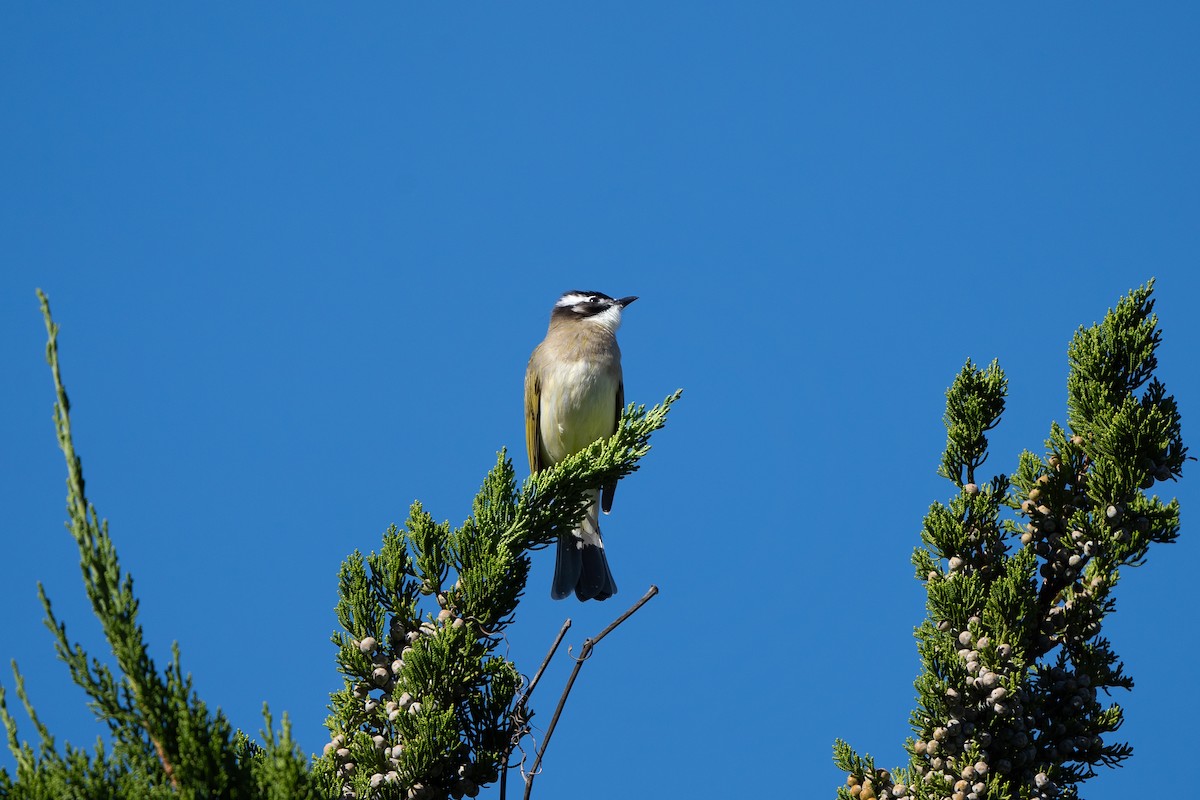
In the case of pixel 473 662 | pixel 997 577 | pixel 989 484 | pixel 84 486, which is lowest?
pixel 84 486

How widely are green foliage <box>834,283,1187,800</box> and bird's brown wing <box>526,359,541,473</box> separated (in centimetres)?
472

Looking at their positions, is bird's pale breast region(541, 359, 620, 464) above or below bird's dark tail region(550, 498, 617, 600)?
above

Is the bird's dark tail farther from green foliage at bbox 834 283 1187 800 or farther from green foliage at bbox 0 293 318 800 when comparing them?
green foliage at bbox 0 293 318 800

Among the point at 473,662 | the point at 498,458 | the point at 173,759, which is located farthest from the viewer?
the point at 498,458

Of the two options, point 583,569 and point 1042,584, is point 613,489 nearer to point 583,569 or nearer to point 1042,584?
point 583,569

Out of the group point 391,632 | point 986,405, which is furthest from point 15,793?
point 986,405

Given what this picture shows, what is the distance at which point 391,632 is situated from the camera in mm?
4035

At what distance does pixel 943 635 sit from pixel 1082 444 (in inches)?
38.5

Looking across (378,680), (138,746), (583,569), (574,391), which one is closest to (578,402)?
(574,391)

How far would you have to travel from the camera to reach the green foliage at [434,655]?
144 inches

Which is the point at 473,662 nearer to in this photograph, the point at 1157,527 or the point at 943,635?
the point at 943,635

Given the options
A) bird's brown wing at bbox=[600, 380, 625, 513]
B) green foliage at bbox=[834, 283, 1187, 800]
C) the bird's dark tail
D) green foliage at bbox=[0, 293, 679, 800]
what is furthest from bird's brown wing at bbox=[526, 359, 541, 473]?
green foliage at bbox=[834, 283, 1187, 800]

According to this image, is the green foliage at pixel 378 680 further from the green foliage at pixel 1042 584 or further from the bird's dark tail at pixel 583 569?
the bird's dark tail at pixel 583 569

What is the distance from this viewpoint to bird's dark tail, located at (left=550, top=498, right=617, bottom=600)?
7.40m
